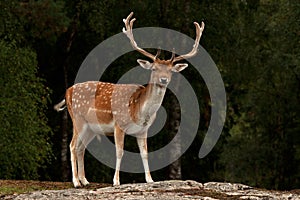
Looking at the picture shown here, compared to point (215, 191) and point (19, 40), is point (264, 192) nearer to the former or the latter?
point (215, 191)

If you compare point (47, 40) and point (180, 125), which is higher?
point (47, 40)

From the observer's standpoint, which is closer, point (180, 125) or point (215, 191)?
point (215, 191)

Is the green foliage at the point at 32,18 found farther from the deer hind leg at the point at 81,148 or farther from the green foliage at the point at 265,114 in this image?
the deer hind leg at the point at 81,148

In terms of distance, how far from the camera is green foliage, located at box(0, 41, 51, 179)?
21125mm

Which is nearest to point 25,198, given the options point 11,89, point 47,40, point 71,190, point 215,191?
point 71,190

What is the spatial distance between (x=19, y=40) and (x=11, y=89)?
4.87 feet

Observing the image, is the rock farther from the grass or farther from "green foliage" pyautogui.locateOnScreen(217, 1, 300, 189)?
"green foliage" pyautogui.locateOnScreen(217, 1, 300, 189)

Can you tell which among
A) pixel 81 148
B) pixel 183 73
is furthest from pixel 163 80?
pixel 183 73

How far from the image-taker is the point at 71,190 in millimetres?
12391

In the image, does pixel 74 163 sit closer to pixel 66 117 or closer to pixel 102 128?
pixel 102 128

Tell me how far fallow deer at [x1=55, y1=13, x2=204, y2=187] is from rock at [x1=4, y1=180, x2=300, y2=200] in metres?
0.80

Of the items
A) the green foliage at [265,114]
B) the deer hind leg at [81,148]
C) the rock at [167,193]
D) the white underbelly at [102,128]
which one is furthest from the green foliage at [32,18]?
the rock at [167,193]

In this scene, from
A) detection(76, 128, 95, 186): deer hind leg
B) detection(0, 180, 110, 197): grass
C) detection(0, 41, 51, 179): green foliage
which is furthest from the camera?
detection(0, 41, 51, 179): green foliage

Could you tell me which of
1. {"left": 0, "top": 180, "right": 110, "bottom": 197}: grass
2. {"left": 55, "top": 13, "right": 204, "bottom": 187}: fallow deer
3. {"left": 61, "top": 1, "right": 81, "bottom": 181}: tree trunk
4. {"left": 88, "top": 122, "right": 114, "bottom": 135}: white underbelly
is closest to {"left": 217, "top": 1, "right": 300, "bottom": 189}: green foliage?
{"left": 61, "top": 1, "right": 81, "bottom": 181}: tree trunk
